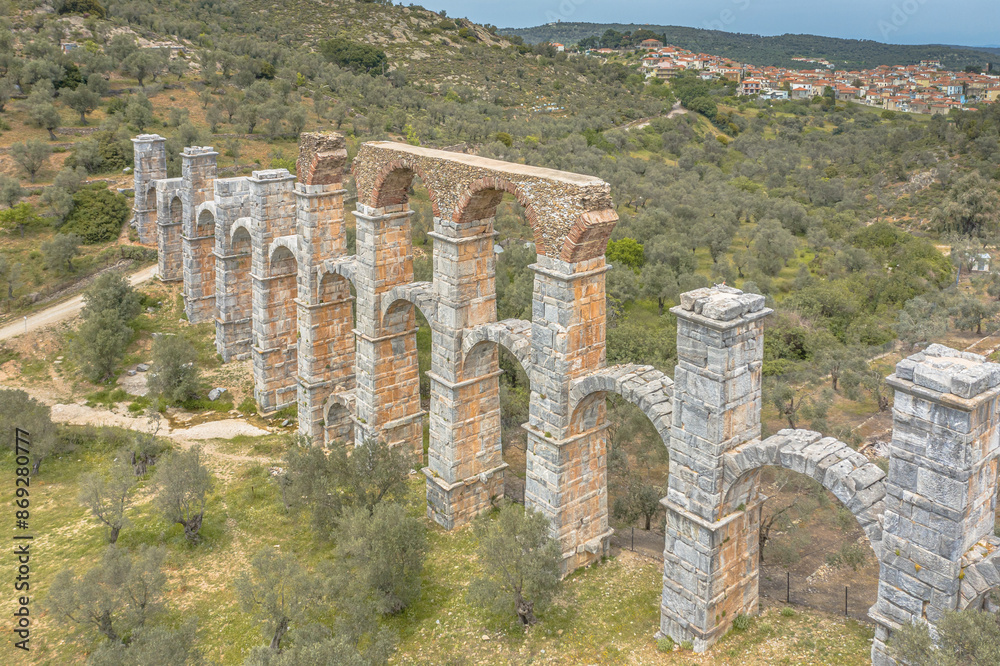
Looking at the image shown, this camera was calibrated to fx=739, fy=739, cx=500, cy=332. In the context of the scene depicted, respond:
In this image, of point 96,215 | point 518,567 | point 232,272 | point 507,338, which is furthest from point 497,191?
point 96,215

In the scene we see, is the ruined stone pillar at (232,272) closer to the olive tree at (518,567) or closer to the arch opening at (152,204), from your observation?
the arch opening at (152,204)

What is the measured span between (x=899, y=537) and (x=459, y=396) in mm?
10921

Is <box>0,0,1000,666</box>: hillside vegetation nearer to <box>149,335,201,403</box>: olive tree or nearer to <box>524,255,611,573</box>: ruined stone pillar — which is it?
<box>149,335,201,403</box>: olive tree

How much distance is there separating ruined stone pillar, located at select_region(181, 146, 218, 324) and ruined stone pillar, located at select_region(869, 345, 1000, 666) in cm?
3095

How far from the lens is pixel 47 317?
3528 centimetres

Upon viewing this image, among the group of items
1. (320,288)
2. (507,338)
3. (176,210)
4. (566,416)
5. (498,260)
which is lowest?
(566,416)

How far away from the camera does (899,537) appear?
37.9 feet

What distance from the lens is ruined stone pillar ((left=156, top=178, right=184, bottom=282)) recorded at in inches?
1481

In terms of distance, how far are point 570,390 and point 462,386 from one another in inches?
152

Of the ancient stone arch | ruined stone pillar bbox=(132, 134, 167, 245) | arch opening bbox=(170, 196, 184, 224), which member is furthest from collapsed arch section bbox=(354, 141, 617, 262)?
ruined stone pillar bbox=(132, 134, 167, 245)

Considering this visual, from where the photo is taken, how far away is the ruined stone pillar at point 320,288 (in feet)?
75.7

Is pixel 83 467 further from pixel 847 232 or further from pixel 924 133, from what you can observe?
pixel 924 133

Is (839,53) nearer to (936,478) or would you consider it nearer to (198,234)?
(198,234)

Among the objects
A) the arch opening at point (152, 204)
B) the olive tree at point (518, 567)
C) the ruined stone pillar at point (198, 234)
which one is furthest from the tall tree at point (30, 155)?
the olive tree at point (518, 567)
